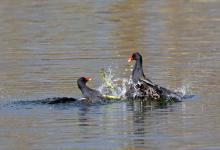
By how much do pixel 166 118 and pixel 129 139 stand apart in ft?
5.46

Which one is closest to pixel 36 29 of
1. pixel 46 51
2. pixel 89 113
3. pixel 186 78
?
pixel 46 51

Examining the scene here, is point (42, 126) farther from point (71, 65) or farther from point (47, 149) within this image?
point (71, 65)

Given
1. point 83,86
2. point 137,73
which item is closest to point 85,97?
point 83,86

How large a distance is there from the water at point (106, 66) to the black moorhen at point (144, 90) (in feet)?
1.33

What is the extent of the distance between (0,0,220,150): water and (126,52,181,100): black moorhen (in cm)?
41

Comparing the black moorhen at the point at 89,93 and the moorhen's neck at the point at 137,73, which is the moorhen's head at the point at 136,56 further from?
the black moorhen at the point at 89,93

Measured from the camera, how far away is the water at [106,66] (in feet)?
46.8

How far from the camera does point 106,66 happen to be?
68.6 ft

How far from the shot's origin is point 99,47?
23844mm

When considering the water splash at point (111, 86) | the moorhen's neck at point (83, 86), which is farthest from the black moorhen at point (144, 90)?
the moorhen's neck at point (83, 86)

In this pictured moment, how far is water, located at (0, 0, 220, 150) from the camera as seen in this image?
46.8ft

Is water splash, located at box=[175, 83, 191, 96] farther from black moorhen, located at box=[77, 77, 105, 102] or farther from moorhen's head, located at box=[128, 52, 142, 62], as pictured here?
black moorhen, located at box=[77, 77, 105, 102]

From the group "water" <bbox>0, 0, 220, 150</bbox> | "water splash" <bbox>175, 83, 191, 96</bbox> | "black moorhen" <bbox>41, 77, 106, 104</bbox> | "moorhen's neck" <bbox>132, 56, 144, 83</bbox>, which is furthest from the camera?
"moorhen's neck" <bbox>132, 56, 144, 83</bbox>

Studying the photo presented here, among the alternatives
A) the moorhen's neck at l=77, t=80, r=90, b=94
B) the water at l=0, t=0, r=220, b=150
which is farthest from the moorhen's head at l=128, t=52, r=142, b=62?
the moorhen's neck at l=77, t=80, r=90, b=94
